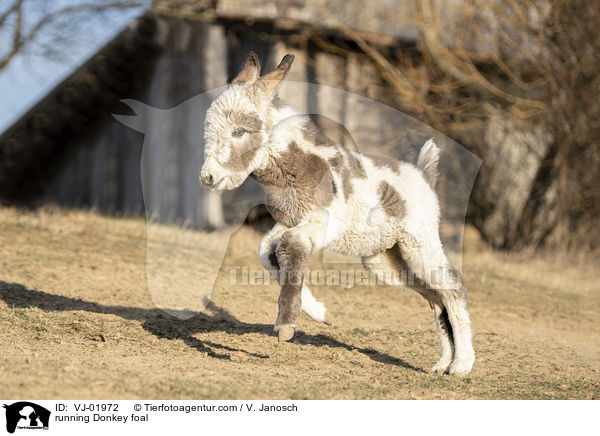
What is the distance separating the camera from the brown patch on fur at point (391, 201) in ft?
17.5

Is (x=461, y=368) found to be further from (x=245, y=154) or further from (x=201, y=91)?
(x=201, y=91)

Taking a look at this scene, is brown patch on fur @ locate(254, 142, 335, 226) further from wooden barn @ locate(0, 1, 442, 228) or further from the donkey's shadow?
wooden barn @ locate(0, 1, 442, 228)

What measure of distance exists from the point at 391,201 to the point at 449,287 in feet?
2.85

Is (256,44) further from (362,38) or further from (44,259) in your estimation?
(44,259)

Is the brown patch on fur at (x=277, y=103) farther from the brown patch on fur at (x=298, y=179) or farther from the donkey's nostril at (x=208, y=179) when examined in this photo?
the donkey's nostril at (x=208, y=179)

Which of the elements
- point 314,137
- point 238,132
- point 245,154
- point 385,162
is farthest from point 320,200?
point 385,162

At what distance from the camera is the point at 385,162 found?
5633 mm

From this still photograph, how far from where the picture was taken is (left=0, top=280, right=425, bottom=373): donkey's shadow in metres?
6.10

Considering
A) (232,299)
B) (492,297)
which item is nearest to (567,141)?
(492,297)

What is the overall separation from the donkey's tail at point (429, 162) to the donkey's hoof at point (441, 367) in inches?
60.3

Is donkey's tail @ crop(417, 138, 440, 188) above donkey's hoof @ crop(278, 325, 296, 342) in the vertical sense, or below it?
above

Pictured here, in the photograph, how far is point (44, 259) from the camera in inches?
345

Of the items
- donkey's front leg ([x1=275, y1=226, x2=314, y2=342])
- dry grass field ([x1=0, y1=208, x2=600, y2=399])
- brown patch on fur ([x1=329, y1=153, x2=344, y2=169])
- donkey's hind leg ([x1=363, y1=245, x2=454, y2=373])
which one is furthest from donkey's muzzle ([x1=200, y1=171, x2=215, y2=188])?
donkey's hind leg ([x1=363, y1=245, x2=454, y2=373])
